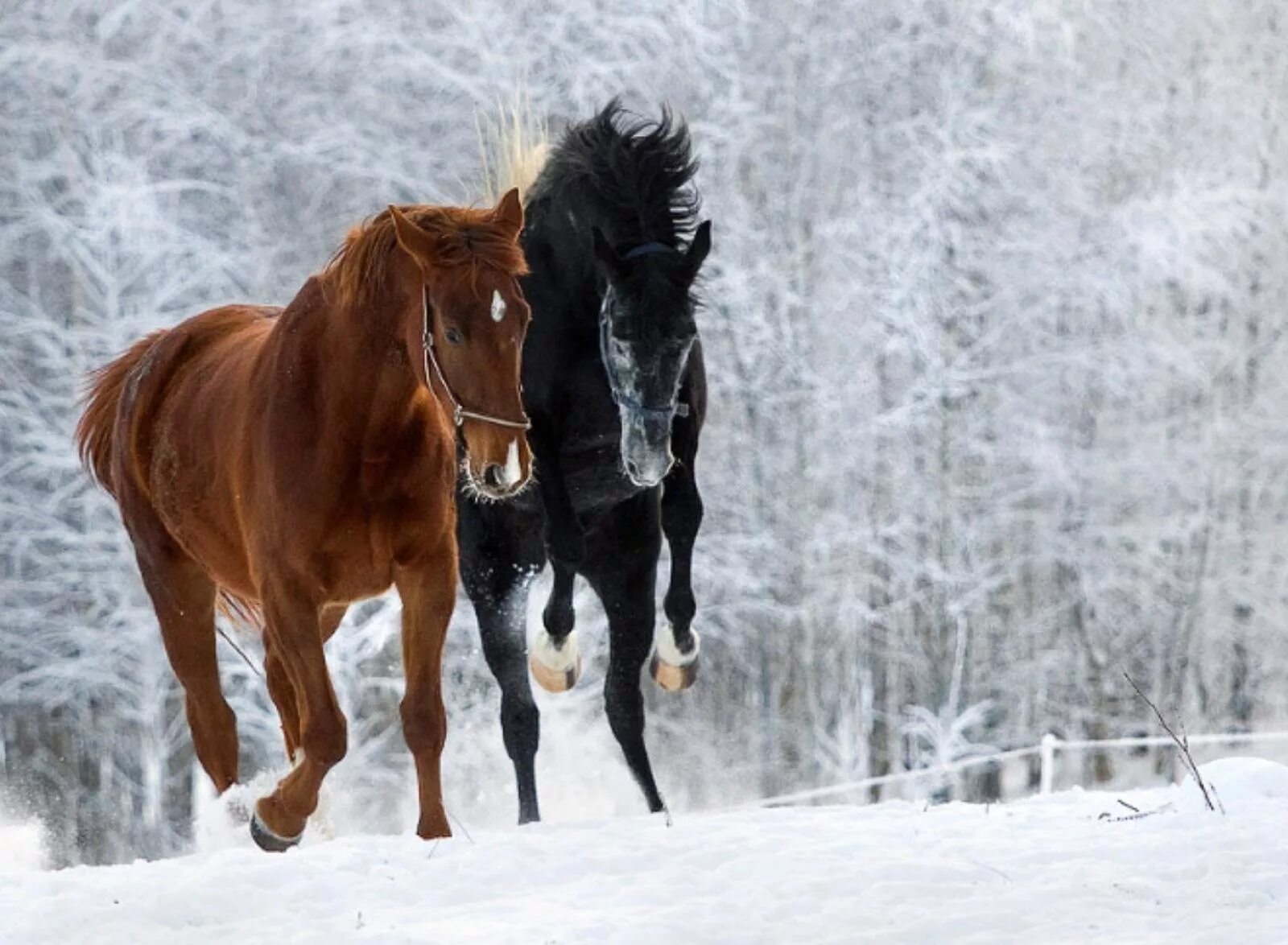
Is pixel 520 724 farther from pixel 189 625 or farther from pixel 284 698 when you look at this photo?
pixel 189 625

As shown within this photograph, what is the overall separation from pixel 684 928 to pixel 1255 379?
2458 centimetres

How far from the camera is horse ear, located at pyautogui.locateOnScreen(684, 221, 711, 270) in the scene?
24.4 ft

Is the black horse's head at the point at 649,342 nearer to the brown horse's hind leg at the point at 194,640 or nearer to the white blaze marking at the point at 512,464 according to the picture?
the white blaze marking at the point at 512,464

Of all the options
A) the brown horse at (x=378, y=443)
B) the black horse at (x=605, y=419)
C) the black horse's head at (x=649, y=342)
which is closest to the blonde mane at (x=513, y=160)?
the black horse at (x=605, y=419)

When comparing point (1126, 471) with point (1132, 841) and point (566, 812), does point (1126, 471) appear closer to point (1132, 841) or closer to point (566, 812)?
point (566, 812)

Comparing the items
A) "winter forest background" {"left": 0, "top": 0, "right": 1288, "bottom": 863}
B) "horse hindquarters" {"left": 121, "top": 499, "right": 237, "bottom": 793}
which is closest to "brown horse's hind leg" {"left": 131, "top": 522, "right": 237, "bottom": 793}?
"horse hindquarters" {"left": 121, "top": 499, "right": 237, "bottom": 793}

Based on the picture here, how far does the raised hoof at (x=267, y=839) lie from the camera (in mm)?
6738

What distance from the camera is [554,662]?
8305 millimetres

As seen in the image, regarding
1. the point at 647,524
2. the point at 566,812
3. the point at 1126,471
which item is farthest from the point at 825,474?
the point at 647,524

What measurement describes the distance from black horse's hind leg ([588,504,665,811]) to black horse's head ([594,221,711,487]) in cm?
73

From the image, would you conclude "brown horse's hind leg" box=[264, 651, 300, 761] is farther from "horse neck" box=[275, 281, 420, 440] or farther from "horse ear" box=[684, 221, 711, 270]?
"horse ear" box=[684, 221, 711, 270]

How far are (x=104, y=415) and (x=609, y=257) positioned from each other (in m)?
2.89

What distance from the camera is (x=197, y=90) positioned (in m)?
27.0

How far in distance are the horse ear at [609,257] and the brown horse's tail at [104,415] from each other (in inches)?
97.1
